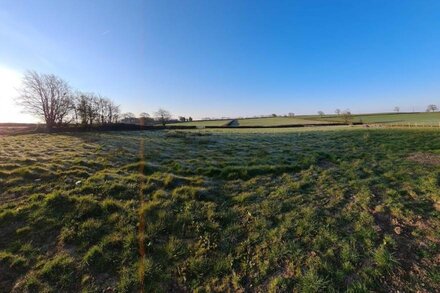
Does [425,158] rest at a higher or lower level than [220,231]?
higher

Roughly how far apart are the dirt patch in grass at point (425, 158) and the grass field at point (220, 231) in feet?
4.56

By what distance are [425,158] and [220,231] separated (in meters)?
12.5

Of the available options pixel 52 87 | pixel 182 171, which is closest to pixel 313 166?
pixel 182 171

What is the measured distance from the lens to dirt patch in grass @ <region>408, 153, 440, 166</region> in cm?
1100

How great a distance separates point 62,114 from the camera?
150 ft

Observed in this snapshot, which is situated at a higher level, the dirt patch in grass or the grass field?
the dirt patch in grass

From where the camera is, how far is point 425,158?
1188 cm

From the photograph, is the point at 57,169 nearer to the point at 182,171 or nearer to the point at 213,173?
the point at 182,171

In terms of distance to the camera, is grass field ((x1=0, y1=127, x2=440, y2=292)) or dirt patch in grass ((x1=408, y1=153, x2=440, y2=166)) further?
dirt patch in grass ((x1=408, y1=153, x2=440, y2=166))

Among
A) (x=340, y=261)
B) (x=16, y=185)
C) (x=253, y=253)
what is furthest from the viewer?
(x=16, y=185)

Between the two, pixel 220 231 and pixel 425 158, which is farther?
pixel 425 158

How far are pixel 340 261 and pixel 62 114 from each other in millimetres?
54545

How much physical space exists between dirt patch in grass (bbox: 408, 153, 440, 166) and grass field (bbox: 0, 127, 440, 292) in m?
1.39

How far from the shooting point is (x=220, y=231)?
5.87 metres
